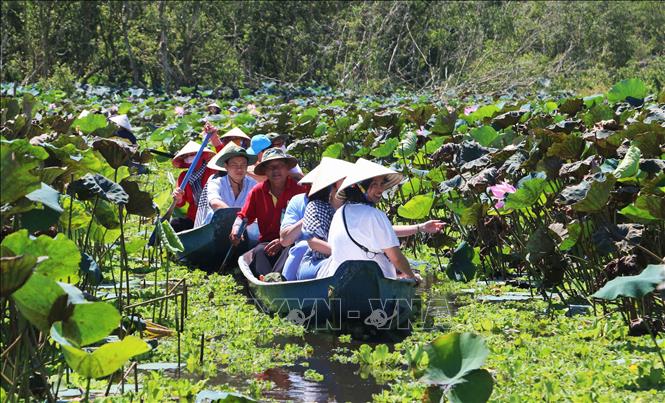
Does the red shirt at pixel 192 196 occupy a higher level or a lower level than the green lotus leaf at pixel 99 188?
lower

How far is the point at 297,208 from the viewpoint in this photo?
7613 mm

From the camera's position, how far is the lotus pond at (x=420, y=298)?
3.46m

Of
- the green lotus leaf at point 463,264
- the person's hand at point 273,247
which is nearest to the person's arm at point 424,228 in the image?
the green lotus leaf at point 463,264

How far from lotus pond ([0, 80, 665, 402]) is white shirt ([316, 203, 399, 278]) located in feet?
1.57

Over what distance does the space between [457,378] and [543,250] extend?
3.17 meters

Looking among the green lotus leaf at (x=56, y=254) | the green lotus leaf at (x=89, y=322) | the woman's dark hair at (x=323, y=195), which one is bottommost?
the woman's dark hair at (x=323, y=195)

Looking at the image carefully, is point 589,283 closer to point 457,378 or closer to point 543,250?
point 543,250

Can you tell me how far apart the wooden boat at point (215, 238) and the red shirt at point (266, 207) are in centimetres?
38

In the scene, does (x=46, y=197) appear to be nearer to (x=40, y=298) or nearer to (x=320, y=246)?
(x=40, y=298)

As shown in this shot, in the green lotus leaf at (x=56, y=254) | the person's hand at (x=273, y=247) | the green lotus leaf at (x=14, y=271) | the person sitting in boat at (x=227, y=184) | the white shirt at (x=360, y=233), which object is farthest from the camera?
the person sitting in boat at (x=227, y=184)

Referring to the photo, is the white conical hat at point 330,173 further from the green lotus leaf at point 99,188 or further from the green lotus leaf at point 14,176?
the green lotus leaf at point 14,176

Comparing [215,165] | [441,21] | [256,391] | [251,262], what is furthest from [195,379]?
[441,21]

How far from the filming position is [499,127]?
10.3 metres

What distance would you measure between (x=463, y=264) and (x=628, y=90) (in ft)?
13.0
